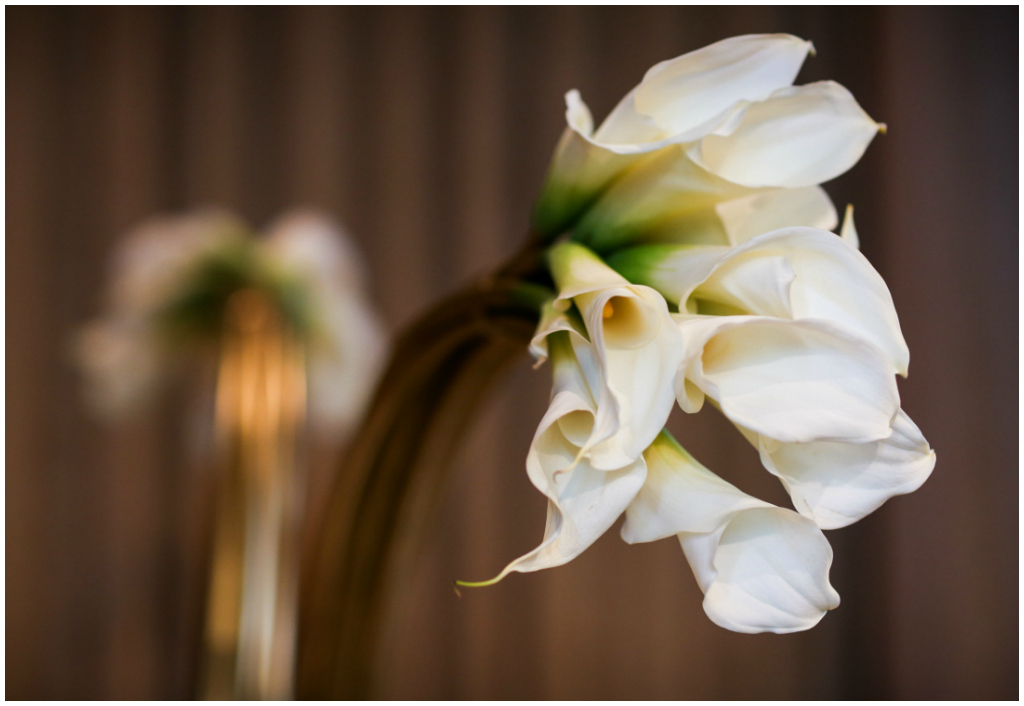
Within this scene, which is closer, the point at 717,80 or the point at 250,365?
the point at 717,80

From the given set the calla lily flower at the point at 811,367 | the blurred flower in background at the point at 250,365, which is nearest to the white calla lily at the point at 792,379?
the calla lily flower at the point at 811,367

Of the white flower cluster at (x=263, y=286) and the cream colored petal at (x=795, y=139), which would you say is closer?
the cream colored petal at (x=795, y=139)

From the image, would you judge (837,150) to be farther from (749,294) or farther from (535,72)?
(535,72)

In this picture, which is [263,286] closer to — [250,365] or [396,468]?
[250,365]

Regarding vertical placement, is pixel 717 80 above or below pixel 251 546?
above

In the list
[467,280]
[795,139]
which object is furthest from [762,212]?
[467,280]

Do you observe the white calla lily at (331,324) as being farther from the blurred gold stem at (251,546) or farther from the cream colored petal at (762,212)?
the cream colored petal at (762,212)

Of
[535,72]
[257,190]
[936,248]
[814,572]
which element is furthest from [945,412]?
[257,190]
